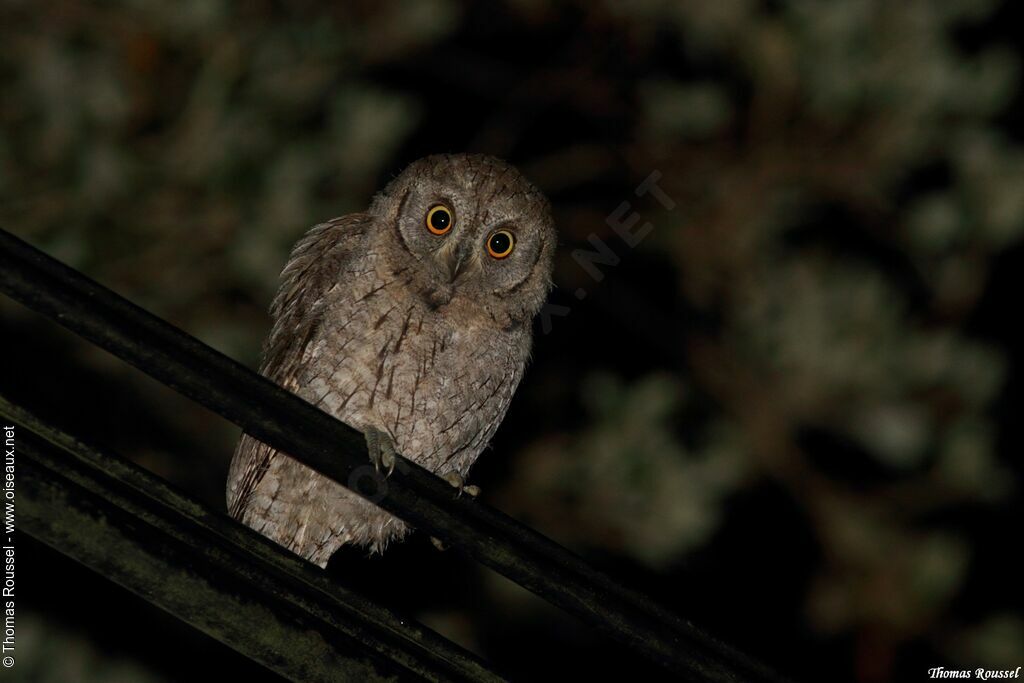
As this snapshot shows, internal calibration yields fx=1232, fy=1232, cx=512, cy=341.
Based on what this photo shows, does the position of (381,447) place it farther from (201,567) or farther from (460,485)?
(201,567)

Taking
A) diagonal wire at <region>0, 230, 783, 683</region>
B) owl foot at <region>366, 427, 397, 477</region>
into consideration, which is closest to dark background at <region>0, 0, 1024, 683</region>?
owl foot at <region>366, 427, 397, 477</region>

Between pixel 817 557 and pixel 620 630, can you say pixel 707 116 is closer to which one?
pixel 817 557

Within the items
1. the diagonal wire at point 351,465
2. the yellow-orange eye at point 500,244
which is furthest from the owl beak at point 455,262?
the diagonal wire at point 351,465

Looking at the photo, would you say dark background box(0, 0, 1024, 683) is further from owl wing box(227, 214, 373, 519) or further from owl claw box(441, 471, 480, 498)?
owl claw box(441, 471, 480, 498)

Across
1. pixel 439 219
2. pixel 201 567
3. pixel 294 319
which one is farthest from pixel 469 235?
pixel 201 567

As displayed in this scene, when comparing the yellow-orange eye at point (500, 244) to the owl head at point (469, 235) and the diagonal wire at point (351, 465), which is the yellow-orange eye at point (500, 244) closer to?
the owl head at point (469, 235)

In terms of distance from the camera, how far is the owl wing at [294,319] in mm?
3441

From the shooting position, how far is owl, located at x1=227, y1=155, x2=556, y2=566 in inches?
132

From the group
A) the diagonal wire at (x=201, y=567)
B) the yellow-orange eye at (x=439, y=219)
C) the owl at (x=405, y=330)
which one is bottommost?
the diagonal wire at (x=201, y=567)

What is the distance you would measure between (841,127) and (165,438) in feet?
10.4

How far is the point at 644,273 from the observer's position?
19.9 feet

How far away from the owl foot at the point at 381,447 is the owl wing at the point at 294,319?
41 centimetres

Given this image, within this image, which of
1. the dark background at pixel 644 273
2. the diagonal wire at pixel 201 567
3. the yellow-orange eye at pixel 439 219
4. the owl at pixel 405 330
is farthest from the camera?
the dark background at pixel 644 273

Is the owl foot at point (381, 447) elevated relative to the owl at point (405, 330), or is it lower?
lower
